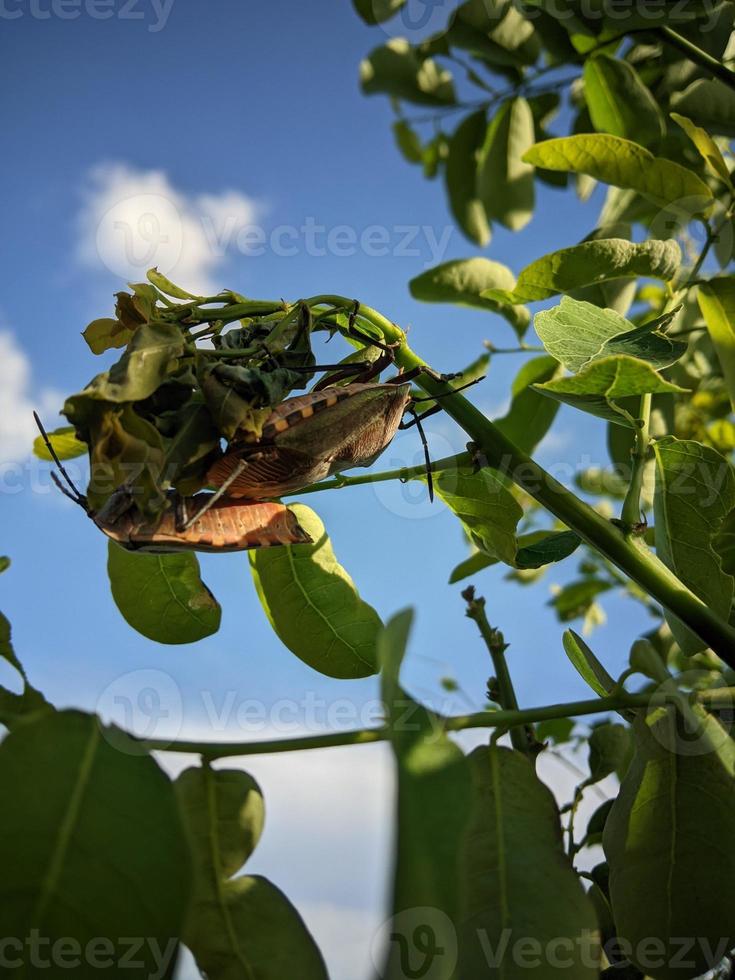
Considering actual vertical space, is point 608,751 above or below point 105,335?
below

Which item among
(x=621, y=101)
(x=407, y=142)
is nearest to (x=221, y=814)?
(x=621, y=101)

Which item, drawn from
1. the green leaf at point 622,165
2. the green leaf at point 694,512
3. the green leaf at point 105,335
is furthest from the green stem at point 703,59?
the green leaf at point 105,335

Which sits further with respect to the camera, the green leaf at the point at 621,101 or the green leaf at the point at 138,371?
the green leaf at the point at 621,101

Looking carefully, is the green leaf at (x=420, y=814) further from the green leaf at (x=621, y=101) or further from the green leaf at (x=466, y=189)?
the green leaf at (x=466, y=189)

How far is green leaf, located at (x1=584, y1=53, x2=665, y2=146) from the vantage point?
6.87 ft

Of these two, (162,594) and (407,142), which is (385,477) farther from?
(407,142)

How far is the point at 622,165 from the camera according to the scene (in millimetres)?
1666

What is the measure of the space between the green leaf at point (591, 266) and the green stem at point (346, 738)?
2.59 ft

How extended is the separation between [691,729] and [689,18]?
6.16ft

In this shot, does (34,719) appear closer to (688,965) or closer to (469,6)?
(688,965)

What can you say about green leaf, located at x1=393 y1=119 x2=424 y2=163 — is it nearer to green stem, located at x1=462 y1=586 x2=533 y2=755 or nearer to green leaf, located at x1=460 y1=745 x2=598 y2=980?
green stem, located at x1=462 y1=586 x2=533 y2=755

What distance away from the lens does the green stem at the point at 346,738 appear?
0.99 m

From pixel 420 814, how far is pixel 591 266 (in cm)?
112

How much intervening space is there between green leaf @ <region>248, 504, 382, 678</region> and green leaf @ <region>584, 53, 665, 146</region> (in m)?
1.41
